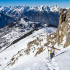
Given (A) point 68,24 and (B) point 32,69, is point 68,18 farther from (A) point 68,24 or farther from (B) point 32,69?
(B) point 32,69

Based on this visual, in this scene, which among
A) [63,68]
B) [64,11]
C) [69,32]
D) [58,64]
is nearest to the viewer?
[63,68]

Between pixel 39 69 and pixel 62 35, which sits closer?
pixel 39 69

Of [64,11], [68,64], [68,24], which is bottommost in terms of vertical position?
[68,64]

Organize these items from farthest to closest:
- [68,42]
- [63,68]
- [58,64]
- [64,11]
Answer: [64,11], [68,42], [58,64], [63,68]

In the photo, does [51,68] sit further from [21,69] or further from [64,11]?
[64,11]

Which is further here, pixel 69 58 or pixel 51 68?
pixel 69 58

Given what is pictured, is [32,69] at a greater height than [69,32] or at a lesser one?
lesser

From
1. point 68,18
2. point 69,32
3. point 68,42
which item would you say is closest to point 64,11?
point 68,18

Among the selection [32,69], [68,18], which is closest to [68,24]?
[68,18]

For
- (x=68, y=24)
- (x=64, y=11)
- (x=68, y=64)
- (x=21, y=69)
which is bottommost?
(x=21, y=69)
